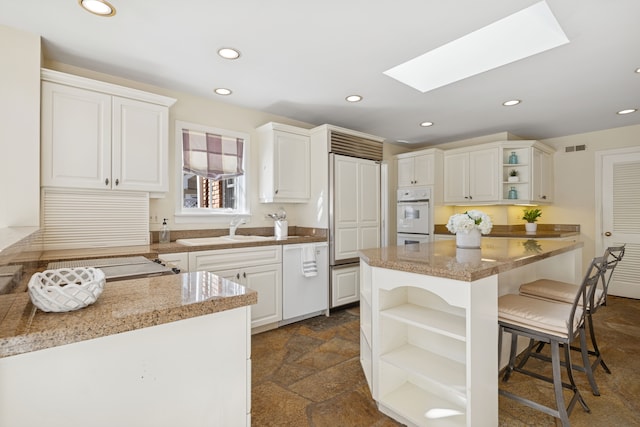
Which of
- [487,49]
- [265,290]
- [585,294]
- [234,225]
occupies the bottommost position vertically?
[265,290]

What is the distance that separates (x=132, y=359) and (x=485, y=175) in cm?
490

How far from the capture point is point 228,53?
2.44m

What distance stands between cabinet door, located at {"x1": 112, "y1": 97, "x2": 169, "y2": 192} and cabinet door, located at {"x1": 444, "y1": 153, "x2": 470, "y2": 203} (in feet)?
13.5

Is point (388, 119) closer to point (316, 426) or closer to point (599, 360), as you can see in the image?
point (599, 360)

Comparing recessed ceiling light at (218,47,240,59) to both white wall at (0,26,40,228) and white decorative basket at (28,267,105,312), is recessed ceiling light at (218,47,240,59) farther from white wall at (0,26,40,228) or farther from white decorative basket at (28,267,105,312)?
white decorative basket at (28,267,105,312)

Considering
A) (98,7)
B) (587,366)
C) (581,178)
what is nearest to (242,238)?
(98,7)

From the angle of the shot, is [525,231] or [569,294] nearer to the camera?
[569,294]

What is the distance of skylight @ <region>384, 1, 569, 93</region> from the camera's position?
221cm

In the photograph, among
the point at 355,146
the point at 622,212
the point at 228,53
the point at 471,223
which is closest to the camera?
the point at 471,223

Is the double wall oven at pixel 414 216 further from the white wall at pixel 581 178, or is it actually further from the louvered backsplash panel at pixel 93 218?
the louvered backsplash panel at pixel 93 218

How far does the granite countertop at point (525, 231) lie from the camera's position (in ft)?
14.9

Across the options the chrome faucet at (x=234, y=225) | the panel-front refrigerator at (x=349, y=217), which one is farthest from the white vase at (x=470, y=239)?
the chrome faucet at (x=234, y=225)

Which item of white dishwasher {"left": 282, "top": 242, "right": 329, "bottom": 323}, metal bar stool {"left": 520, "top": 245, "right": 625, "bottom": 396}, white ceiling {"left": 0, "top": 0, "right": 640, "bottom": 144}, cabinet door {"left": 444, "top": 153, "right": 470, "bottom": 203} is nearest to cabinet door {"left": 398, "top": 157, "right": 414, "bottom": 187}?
cabinet door {"left": 444, "top": 153, "right": 470, "bottom": 203}

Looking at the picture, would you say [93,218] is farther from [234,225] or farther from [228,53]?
[228,53]
